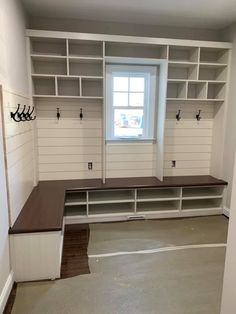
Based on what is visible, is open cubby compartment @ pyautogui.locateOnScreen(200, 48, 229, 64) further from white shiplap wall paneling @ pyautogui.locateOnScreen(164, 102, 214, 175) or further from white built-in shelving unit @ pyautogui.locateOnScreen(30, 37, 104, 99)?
white built-in shelving unit @ pyautogui.locateOnScreen(30, 37, 104, 99)

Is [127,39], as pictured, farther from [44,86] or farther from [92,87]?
[44,86]

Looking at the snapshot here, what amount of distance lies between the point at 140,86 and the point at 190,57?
2.68ft

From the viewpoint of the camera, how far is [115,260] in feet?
8.00

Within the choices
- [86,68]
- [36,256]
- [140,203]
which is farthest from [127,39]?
[36,256]

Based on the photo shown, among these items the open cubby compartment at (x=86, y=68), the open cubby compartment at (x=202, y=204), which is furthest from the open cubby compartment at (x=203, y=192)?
the open cubby compartment at (x=86, y=68)

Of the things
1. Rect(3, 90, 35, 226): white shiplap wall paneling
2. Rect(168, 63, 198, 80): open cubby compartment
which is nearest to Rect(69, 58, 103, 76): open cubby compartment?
Rect(3, 90, 35, 226): white shiplap wall paneling

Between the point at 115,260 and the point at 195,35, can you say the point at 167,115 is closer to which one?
the point at 195,35

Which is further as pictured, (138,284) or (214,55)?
(214,55)

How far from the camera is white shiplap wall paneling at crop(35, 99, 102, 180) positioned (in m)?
3.40

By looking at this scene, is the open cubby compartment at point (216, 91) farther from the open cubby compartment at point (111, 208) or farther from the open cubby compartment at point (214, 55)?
the open cubby compartment at point (111, 208)

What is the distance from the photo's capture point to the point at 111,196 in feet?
11.5

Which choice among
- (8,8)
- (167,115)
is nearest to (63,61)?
(8,8)

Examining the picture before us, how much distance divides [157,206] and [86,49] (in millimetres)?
2442

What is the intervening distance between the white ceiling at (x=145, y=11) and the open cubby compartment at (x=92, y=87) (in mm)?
787
